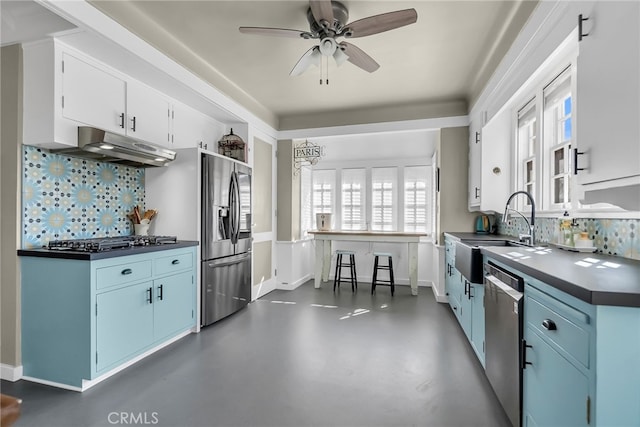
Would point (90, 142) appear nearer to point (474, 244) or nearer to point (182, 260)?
point (182, 260)

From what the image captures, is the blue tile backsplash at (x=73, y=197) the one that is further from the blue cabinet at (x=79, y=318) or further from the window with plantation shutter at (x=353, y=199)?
the window with plantation shutter at (x=353, y=199)

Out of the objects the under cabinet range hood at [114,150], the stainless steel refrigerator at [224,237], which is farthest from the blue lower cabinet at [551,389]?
the under cabinet range hood at [114,150]

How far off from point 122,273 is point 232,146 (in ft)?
7.19

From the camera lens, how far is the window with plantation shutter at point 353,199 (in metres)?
5.89

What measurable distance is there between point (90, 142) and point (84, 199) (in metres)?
0.65

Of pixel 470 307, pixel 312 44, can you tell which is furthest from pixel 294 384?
pixel 312 44

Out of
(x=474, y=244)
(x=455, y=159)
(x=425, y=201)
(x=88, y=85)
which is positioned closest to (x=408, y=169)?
(x=425, y=201)

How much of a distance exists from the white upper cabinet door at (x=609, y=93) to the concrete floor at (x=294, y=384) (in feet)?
4.90

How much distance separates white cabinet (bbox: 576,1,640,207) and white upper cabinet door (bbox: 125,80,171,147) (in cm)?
322

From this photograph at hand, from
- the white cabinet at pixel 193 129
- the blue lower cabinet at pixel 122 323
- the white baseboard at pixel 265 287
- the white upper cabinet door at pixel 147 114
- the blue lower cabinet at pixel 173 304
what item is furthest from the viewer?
the white baseboard at pixel 265 287

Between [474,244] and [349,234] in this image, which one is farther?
[349,234]

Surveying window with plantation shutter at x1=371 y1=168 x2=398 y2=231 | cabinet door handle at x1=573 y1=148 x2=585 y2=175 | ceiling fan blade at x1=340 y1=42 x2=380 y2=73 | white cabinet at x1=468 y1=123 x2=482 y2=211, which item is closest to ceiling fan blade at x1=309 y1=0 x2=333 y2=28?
ceiling fan blade at x1=340 y1=42 x2=380 y2=73

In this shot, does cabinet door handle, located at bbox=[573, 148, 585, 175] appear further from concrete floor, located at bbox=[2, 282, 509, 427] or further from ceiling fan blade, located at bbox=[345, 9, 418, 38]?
concrete floor, located at bbox=[2, 282, 509, 427]

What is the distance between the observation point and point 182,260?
2922 millimetres
